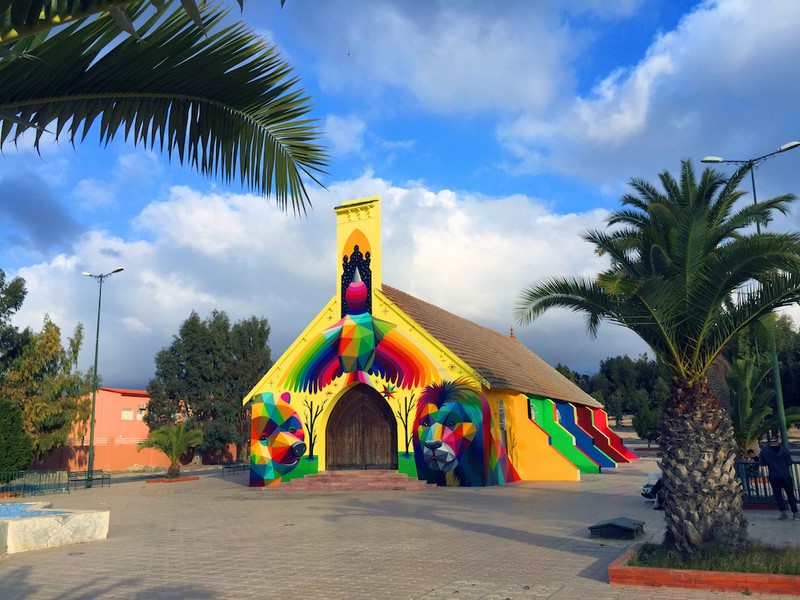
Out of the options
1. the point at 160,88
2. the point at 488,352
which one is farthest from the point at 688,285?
the point at 488,352

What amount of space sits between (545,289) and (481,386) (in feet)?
39.2

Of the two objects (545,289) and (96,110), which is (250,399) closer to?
(545,289)

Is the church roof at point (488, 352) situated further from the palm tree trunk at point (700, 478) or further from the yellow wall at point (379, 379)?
the palm tree trunk at point (700, 478)

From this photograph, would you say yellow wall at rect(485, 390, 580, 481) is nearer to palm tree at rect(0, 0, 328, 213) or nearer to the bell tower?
the bell tower

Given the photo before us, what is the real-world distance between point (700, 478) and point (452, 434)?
13.6 m

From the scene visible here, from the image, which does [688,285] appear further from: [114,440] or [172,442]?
[114,440]

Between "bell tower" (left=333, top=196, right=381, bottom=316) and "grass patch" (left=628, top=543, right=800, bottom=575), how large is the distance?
53.2 feet

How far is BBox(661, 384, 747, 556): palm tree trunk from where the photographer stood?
8.81 meters

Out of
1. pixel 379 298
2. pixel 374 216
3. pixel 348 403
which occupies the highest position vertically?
pixel 374 216

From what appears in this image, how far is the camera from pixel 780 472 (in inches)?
524

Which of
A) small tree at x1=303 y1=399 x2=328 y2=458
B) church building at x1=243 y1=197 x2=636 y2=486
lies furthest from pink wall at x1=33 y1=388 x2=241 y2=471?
small tree at x1=303 y1=399 x2=328 y2=458

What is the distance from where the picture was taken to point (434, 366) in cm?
2288

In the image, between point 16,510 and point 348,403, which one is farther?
point 348,403

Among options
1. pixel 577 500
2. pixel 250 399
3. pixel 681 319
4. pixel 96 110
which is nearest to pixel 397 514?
pixel 577 500
